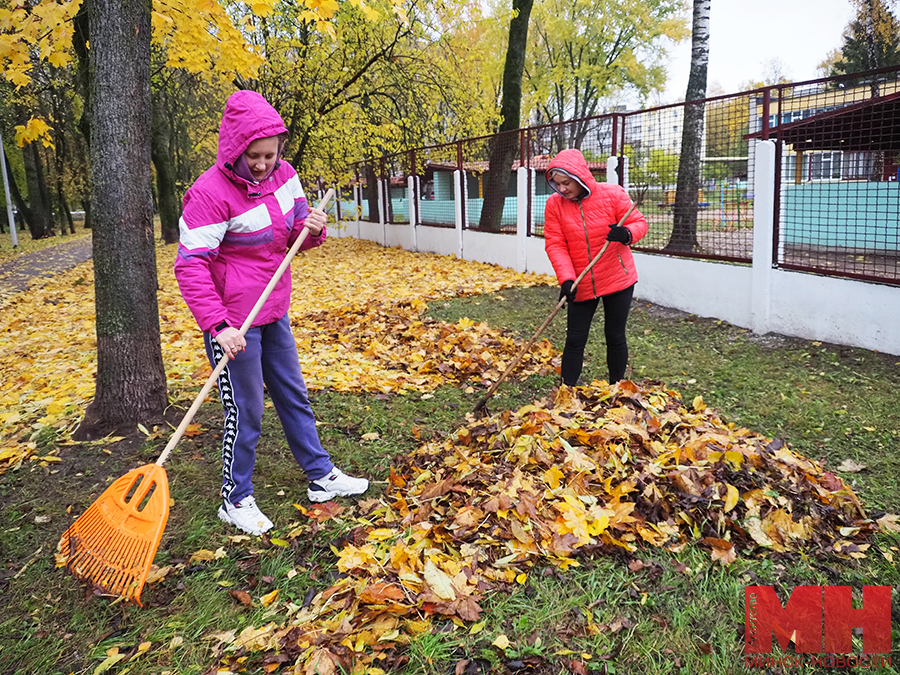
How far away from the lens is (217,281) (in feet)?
9.73

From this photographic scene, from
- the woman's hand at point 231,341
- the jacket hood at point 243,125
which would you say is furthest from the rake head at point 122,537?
the jacket hood at point 243,125

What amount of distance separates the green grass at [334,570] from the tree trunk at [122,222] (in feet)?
1.28

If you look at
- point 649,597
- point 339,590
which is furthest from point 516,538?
point 339,590

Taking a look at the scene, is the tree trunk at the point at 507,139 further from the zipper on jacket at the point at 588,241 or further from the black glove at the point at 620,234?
the black glove at the point at 620,234

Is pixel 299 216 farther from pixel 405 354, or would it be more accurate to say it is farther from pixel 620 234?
pixel 405 354

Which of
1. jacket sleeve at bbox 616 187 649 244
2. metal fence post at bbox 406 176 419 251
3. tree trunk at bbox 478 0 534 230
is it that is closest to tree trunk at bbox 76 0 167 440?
jacket sleeve at bbox 616 187 649 244

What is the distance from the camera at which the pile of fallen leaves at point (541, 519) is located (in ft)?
7.86

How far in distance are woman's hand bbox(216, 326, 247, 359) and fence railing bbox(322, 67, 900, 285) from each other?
302 centimetres

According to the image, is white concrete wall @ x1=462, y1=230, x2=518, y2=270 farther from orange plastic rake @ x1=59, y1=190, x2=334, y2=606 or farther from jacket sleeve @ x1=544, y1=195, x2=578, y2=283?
orange plastic rake @ x1=59, y1=190, x2=334, y2=606

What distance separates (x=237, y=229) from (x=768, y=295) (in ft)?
19.0

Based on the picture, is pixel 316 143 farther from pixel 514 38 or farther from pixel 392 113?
pixel 514 38

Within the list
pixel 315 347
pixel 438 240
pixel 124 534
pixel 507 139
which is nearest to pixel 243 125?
pixel 124 534

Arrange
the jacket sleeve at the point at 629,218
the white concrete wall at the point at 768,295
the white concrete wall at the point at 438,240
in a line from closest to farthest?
the jacket sleeve at the point at 629,218, the white concrete wall at the point at 768,295, the white concrete wall at the point at 438,240

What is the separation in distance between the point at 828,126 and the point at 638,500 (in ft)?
18.6
